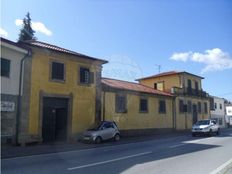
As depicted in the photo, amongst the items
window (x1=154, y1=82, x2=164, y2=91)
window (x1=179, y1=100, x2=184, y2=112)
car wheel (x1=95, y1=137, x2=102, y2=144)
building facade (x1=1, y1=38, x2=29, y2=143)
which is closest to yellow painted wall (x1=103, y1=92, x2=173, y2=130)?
window (x1=179, y1=100, x2=184, y2=112)

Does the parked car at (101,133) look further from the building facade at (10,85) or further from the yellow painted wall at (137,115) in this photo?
the building facade at (10,85)

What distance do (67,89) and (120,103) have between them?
774cm

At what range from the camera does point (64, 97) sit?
2348cm

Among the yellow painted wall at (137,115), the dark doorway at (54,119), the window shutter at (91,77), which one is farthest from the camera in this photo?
the yellow painted wall at (137,115)

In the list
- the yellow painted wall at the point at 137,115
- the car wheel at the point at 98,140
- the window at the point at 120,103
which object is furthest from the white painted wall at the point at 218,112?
the car wheel at the point at 98,140

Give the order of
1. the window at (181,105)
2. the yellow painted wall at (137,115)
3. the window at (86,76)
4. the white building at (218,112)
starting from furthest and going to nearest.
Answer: the white building at (218,112), the window at (181,105), the yellow painted wall at (137,115), the window at (86,76)

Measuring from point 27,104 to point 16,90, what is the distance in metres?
1.29

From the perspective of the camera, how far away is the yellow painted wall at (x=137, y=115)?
28759 millimetres

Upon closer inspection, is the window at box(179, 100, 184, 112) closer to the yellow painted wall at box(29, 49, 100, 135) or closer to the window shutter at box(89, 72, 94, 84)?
the yellow painted wall at box(29, 49, 100, 135)

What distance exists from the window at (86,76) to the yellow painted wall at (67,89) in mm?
360

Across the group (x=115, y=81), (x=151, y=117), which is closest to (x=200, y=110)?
(x=151, y=117)

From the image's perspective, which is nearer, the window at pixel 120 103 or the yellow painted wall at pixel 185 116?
the window at pixel 120 103

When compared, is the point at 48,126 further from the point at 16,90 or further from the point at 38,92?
Answer: the point at 16,90

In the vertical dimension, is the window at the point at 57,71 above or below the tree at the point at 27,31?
below
